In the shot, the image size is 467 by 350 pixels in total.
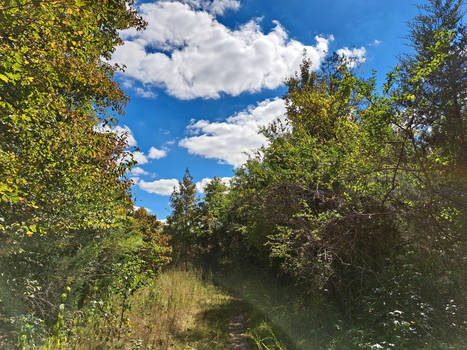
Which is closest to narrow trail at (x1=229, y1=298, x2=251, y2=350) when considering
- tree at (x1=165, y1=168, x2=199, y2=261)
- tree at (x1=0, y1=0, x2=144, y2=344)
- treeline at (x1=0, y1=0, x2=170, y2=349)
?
treeline at (x1=0, y1=0, x2=170, y2=349)

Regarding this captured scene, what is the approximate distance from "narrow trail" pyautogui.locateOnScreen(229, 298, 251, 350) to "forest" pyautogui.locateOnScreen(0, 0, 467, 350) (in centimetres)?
6

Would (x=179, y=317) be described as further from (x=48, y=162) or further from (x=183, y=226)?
(x=183, y=226)

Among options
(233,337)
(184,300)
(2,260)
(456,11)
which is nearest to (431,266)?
(233,337)

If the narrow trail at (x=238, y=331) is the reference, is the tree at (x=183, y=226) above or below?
above

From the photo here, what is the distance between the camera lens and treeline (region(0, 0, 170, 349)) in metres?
3.25

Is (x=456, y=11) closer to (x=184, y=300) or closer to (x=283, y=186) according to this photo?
(x=283, y=186)

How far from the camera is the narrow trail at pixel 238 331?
489 centimetres

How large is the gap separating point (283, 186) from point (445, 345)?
15.2 ft

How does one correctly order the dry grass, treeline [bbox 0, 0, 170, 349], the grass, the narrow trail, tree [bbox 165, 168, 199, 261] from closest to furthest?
treeline [bbox 0, 0, 170, 349]
the grass
the dry grass
the narrow trail
tree [bbox 165, 168, 199, 261]

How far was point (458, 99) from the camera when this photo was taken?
199 inches

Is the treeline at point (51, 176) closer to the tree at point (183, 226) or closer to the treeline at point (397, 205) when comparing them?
the treeline at point (397, 205)

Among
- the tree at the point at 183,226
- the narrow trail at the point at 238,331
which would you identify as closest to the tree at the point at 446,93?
the narrow trail at the point at 238,331

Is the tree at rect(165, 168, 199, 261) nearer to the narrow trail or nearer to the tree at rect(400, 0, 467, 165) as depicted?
the narrow trail

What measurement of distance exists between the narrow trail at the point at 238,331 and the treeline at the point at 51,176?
2.40 metres
